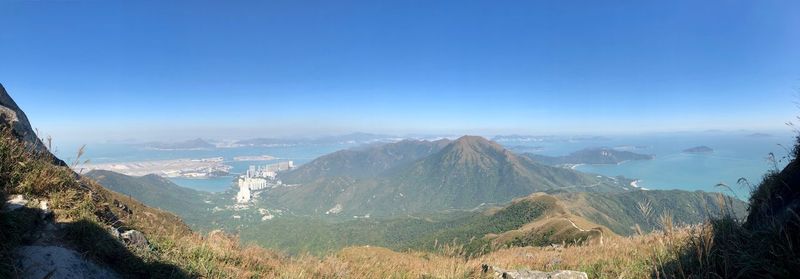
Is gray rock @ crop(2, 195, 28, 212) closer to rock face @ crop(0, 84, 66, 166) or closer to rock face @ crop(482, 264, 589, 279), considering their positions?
rock face @ crop(0, 84, 66, 166)

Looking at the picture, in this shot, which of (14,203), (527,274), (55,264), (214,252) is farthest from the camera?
(527,274)

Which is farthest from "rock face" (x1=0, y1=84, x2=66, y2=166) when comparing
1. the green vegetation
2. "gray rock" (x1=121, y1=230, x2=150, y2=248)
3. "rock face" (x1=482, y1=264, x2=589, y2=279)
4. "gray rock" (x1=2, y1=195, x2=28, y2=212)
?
the green vegetation

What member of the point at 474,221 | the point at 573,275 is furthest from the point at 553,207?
the point at 573,275

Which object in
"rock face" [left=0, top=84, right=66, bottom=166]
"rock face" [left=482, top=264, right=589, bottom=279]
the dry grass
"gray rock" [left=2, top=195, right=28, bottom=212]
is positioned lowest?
"rock face" [left=482, top=264, right=589, bottom=279]

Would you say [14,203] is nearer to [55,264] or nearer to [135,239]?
[135,239]

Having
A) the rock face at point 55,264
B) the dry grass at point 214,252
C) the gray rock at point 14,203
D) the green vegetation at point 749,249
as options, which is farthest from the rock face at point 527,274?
the gray rock at point 14,203

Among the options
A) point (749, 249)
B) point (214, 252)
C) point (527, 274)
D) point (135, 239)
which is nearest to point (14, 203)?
point (135, 239)
